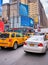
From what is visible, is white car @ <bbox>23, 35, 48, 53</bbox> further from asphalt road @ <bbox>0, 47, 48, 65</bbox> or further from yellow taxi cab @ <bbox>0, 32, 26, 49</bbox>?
yellow taxi cab @ <bbox>0, 32, 26, 49</bbox>

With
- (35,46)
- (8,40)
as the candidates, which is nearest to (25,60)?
(35,46)

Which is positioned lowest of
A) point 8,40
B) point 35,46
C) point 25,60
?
point 25,60

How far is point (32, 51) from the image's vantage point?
945 cm

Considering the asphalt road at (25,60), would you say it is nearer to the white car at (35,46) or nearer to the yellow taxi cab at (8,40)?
the white car at (35,46)

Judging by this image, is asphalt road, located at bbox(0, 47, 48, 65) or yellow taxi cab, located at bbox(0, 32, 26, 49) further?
yellow taxi cab, located at bbox(0, 32, 26, 49)

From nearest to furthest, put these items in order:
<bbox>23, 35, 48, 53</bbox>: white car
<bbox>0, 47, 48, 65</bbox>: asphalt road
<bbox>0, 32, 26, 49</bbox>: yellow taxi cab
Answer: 1. <bbox>0, 47, 48, 65</bbox>: asphalt road
2. <bbox>23, 35, 48, 53</bbox>: white car
3. <bbox>0, 32, 26, 49</bbox>: yellow taxi cab

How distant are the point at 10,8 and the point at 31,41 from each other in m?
65.9

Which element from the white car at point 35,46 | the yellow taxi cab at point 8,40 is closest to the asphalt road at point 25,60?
the white car at point 35,46

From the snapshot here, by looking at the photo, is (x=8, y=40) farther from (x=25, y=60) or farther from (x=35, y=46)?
(x=25, y=60)

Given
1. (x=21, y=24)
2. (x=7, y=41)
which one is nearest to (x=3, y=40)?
(x=7, y=41)

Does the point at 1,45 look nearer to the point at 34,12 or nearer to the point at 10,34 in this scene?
the point at 10,34

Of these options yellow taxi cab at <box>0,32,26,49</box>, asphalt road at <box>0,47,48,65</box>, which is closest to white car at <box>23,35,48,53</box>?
asphalt road at <box>0,47,48,65</box>

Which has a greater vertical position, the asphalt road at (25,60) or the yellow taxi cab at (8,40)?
the yellow taxi cab at (8,40)

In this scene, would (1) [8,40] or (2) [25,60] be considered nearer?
(2) [25,60]
